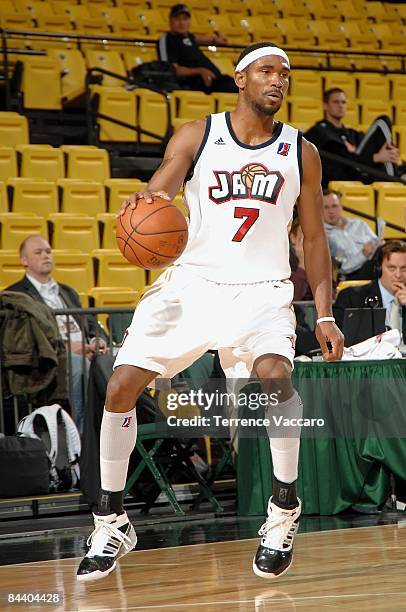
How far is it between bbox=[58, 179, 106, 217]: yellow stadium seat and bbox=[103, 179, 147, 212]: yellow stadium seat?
9 centimetres

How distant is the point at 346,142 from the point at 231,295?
771 centimetres

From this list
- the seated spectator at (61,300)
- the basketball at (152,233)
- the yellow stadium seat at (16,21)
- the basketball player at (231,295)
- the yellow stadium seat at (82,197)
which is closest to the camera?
the basketball at (152,233)

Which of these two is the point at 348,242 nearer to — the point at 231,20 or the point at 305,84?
the point at 305,84

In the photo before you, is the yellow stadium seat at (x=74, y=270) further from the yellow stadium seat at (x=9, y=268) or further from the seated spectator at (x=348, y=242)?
the seated spectator at (x=348, y=242)

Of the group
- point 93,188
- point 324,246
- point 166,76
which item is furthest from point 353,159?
point 324,246

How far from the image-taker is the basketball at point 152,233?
439cm

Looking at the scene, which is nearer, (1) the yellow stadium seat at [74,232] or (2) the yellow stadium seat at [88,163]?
(1) the yellow stadium seat at [74,232]

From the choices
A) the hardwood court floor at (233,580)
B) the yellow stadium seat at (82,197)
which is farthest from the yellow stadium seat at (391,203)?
the hardwood court floor at (233,580)

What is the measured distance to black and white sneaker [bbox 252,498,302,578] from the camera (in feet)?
14.8

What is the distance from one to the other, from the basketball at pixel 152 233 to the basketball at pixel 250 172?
404 mm

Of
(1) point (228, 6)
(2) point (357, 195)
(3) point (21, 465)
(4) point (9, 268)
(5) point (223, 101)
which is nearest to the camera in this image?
(3) point (21, 465)

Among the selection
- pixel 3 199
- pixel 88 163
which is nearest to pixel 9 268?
pixel 3 199

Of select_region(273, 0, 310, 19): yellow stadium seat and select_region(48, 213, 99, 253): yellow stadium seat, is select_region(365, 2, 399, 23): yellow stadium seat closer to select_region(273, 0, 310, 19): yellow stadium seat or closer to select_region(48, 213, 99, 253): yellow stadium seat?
select_region(273, 0, 310, 19): yellow stadium seat

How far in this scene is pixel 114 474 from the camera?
468 centimetres
